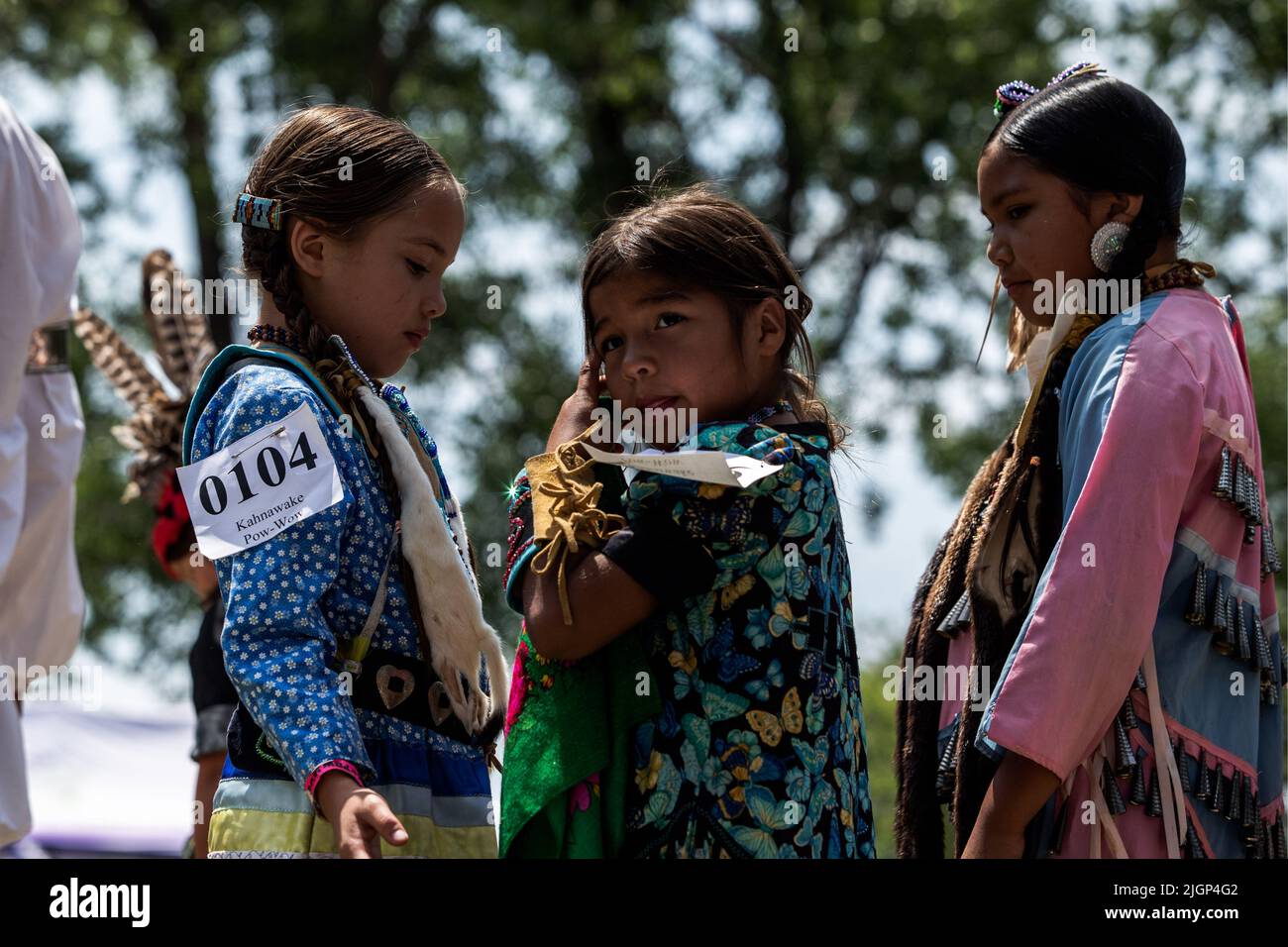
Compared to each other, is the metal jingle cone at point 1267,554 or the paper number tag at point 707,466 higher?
the paper number tag at point 707,466

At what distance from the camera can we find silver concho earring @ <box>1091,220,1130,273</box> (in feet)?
8.87

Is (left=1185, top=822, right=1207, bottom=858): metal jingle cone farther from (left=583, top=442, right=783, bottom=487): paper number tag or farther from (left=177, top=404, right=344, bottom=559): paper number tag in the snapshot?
(left=177, top=404, right=344, bottom=559): paper number tag

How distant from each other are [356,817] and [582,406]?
820mm

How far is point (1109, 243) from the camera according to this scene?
271cm

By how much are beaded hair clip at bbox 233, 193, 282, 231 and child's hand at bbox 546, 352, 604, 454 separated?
0.51 meters

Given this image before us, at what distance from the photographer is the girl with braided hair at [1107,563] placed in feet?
7.87

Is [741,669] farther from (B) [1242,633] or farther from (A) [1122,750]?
(B) [1242,633]

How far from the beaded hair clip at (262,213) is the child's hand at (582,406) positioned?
0.51 metres

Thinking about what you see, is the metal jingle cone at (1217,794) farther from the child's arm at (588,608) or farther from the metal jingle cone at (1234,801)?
the child's arm at (588,608)

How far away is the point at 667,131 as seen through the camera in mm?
13578

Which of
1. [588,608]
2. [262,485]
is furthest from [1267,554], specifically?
[262,485]

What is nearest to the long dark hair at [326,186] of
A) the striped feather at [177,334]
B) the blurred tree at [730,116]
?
the striped feather at [177,334]
